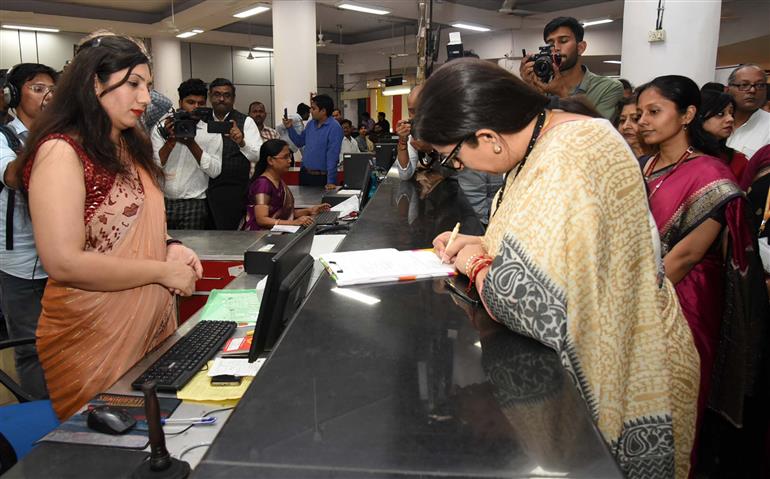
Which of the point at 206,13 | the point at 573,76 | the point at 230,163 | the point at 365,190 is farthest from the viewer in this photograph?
the point at 206,13

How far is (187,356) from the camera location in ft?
4.25

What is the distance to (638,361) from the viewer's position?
101 cm

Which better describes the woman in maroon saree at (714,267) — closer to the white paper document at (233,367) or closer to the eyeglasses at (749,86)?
the white paper document at (233,367)

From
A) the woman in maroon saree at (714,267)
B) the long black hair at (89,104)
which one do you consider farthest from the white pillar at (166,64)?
the woman in maroon saree at (714,267)

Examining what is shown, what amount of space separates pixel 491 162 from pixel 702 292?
47.1 inches

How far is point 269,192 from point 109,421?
2.56 m

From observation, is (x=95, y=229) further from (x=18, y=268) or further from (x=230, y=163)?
(x=230, y=163)

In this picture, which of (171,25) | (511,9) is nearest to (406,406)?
(171,25)

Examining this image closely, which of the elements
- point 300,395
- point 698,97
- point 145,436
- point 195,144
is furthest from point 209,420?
point 195,144

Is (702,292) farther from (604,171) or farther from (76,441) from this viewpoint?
(76,441)

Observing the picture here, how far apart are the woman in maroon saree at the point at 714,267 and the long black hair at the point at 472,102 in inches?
42.2

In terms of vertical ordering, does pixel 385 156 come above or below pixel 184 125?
below

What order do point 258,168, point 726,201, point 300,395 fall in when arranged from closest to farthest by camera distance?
point 300,395 → point 726,201 → point 258,168

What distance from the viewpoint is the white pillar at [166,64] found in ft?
35.2
